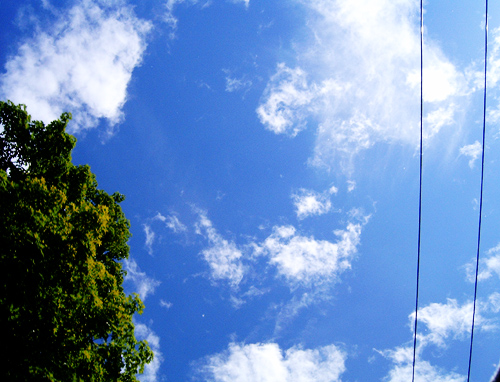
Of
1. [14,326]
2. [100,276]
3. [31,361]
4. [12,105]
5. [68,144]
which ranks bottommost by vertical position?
[31,361]

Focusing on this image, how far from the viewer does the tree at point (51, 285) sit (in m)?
6.70

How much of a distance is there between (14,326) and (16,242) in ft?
6.45

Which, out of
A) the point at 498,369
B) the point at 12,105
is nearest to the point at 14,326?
the point at 12,105

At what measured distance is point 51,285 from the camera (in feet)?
22.9

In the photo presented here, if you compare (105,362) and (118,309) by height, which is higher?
(118,309)

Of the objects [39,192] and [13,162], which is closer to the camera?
[39,192]

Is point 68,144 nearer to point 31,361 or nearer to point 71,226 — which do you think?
point 71,226

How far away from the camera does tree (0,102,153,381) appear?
6.70m

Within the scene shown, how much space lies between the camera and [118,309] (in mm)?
7902

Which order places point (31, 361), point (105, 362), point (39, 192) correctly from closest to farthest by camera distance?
point (31, 361)
point (39, 192)
point (105, 362)

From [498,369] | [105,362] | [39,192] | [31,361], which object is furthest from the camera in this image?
[105,362]

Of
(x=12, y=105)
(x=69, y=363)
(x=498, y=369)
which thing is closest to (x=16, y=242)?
(x=69, y=363)

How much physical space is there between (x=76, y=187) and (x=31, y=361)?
5113 mm

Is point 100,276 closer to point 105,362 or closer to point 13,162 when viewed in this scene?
point 105,362
